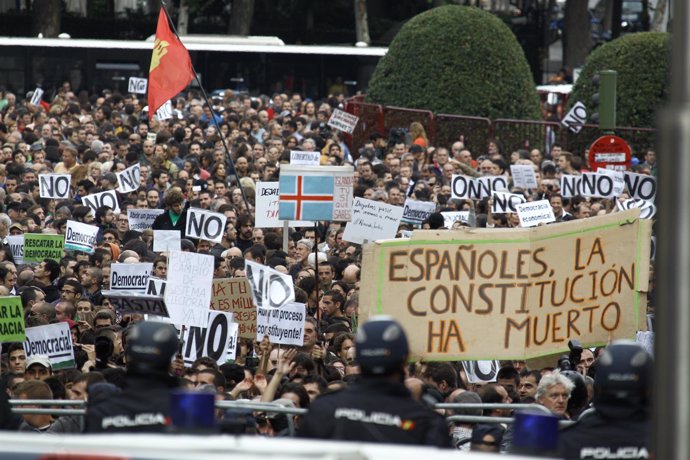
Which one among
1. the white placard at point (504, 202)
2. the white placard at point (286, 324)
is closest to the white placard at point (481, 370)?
the white placard at point (286, 324)

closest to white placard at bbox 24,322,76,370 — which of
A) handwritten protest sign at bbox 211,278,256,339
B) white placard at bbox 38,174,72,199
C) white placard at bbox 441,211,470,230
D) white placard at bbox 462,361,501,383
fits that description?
handwritten protest sign at bbox 211,278,256,339

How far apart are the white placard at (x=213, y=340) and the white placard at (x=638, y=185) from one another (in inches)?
Result: 373

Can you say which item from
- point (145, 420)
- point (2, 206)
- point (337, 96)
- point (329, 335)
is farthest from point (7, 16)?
point (145, 420)

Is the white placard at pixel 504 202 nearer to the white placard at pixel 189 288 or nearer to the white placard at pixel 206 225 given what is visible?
the white placard at pixel 206 225

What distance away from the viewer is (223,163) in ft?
69.6

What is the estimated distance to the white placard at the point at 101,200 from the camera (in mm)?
17656

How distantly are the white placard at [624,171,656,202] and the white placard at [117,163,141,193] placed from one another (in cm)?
607

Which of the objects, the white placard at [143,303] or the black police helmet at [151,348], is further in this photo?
the white placard at [143,303]

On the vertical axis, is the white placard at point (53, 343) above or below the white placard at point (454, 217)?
below

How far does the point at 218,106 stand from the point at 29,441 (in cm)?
2658

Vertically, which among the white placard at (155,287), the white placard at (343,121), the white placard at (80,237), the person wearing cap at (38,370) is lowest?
the person wearing cap at (38,370)

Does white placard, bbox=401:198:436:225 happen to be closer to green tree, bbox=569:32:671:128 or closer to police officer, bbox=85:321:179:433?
green tree, bbox=569:32:671:128

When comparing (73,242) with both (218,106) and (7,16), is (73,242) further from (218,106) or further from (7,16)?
(7,16)

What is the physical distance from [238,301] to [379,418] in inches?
252
